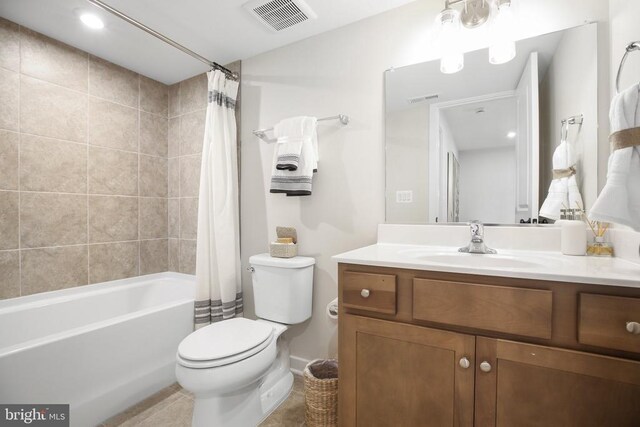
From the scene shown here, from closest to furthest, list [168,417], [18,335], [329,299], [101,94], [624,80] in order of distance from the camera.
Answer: [624,80] < [168,417] < [18,335] < [329,299] < [101,94]

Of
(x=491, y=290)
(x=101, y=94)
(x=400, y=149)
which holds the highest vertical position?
(x=101, y=94)

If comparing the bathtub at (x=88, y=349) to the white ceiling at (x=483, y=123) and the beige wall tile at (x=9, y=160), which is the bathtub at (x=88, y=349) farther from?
the white ceiling at (x=483, y=123)

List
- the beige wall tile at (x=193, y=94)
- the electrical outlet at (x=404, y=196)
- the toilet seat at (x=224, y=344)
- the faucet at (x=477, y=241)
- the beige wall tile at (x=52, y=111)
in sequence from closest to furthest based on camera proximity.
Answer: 1. the toilet seat at (x=224, y=344)
2. the faucet at (x=477, y=241)
3. the electrical outlet at (x=404, y=196)
4. the beige wall tile at (x=52, y=111)
5. the beige wall tile at (x=193, y=94)

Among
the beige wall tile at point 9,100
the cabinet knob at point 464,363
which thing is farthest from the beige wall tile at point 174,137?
the cabinet knob at point 464,363

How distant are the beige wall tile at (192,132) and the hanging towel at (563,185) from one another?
2.37 metres

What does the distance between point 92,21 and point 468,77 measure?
7.10ft

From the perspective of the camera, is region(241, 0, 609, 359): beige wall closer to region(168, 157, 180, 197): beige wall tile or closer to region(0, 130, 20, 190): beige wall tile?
region(168, 157, 180, 197): beige wall tile

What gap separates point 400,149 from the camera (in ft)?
5.10

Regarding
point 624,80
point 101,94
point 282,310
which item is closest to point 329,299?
point 282,310

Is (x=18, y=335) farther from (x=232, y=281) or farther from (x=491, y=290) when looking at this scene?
(x=491, y=290)

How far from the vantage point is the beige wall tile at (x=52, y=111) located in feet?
5.68

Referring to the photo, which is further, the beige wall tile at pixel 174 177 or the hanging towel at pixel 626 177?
the beige wall tile at pixel 174 177

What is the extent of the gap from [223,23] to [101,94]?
1.17 meters

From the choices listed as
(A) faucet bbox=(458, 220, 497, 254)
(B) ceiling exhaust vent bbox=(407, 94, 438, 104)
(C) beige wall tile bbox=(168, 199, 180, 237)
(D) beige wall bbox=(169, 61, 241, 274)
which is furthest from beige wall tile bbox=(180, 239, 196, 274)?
(A) faucet bbox=(458, 220, 497, 254)
